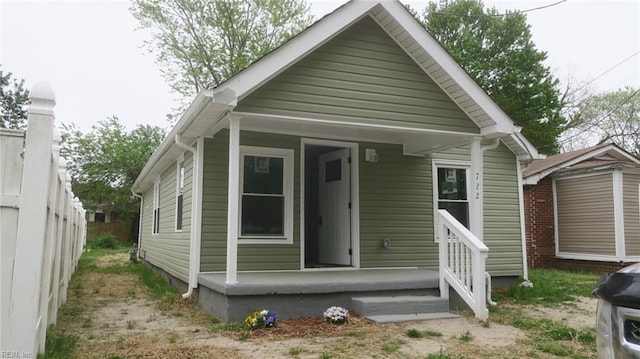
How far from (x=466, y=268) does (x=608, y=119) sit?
29.1 meters

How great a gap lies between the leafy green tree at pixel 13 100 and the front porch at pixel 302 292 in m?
31.9

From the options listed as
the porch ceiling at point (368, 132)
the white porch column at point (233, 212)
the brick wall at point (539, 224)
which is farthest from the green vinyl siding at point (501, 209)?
the white porch column at point (233, 212)

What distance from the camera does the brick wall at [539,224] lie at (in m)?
14.0

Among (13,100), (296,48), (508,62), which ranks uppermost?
(508,62)

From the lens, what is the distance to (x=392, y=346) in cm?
455

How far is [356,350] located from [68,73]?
3123cm

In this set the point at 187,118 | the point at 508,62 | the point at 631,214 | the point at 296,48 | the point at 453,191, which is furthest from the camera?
the point at 508,62

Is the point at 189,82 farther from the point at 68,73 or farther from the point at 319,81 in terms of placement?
the point at 319,81

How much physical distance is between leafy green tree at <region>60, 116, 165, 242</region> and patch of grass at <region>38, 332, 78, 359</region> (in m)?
24.7

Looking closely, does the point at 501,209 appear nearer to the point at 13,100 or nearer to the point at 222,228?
the point at 222,228

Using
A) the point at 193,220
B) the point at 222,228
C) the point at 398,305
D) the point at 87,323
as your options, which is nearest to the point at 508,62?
the point at 222,228

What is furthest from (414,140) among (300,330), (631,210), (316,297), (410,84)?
(631,210)

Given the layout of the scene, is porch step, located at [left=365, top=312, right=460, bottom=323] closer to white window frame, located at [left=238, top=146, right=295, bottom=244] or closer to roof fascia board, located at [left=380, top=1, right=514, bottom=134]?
white window frame, located at [left=238, top=146, right=295, bottom=244]

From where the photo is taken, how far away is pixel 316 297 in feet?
18.9
